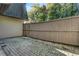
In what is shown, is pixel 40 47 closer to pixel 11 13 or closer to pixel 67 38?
pixel 67 38

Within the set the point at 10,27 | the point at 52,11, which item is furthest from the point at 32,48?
the point at 52,11

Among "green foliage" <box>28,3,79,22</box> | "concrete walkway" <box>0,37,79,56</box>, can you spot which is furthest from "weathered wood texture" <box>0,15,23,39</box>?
"green foliage" <box>28,3,79,22</box>

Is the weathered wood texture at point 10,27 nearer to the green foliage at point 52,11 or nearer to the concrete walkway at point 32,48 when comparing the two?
the concrete walkway at point 32,48

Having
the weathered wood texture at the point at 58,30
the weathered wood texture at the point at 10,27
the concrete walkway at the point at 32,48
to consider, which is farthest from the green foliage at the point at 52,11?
the concrete walkway at the point at 32,48

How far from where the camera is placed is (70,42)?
2.12m

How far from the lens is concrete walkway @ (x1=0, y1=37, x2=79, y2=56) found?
2.11 metres

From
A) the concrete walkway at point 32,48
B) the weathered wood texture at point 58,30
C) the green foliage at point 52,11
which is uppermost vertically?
the green foliage at point 52,11

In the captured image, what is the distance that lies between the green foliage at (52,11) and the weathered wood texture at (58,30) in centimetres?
7

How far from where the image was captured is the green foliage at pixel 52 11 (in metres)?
2.14

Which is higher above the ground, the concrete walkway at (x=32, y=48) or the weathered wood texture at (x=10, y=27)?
the weathered wood texture at (x=10, y=27)

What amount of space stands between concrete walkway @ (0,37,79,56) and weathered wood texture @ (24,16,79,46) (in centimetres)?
9

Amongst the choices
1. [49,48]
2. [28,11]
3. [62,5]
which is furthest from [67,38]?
[28,11]

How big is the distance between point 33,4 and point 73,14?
561 mm

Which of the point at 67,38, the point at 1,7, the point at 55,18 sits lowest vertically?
the point at 67,38
